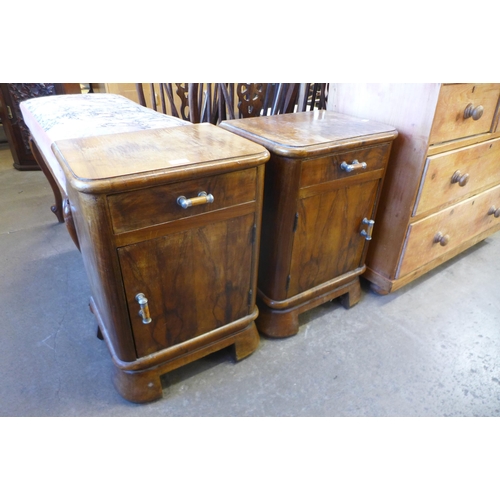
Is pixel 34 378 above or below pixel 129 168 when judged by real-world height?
below

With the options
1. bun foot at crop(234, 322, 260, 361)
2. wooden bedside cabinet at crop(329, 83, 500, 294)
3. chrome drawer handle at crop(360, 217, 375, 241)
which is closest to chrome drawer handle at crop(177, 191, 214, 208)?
bun foot at crop(234, 322, 260, 361)

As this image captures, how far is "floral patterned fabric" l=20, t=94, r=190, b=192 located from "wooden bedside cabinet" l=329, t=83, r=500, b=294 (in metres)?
0.65

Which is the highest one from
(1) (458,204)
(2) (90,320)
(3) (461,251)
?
(1) (458,204)

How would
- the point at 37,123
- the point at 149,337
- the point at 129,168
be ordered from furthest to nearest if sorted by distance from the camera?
the point at 37,123
the point at 149,337
the point at 129,168

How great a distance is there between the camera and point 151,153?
781mm

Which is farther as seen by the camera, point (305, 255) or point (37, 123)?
point (37, 123)

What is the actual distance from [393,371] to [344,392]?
0.19 m

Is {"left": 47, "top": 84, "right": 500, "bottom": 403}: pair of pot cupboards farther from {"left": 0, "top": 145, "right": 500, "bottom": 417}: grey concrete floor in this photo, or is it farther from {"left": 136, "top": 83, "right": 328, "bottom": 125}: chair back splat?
{"left": 136, "top": 83, "right": 328, "bottom": 125}: chair back splat

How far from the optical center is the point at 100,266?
75cm

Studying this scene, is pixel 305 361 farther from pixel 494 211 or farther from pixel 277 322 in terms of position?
pixel 494 211

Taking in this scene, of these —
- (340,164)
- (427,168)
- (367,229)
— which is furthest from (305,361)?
(427,168)

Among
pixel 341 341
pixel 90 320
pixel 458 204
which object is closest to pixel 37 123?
pixel 90 320

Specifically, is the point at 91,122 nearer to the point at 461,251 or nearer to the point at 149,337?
the point at 149,337

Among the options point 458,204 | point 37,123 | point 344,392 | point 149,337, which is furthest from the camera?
point 458,204
